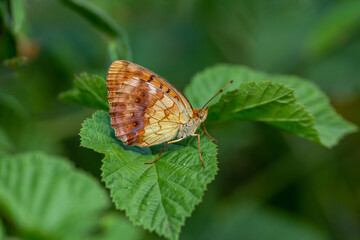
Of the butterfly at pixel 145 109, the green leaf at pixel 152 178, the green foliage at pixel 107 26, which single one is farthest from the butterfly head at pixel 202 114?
the green foliage at pixel 107 26

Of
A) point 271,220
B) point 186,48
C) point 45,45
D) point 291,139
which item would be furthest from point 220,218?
point 45,45

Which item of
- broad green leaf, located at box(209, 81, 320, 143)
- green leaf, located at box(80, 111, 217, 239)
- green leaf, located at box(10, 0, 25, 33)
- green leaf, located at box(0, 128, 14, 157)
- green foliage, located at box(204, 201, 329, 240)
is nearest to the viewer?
green leaf, located at box(80, 111, 217, 239)

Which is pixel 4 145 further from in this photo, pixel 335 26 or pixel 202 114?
pixel 335 26

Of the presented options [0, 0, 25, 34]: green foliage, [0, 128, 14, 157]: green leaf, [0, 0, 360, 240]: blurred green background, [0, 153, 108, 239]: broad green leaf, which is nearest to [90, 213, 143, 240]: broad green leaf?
[0, 153, 108, 239]: broad green leaf

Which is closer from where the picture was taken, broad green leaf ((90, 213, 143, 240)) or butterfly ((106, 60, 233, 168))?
butterfly ((106, 60, 233, 168))

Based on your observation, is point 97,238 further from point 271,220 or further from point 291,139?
point 291,139

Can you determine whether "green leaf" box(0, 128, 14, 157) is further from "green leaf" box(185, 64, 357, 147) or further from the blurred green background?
"green leaf" box(185, 64, 357, 147)
